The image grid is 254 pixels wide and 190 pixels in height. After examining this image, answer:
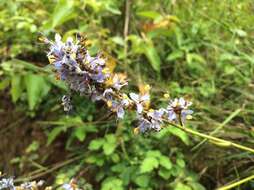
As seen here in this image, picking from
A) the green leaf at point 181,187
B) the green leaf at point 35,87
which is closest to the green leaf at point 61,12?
the green leaf at point 35,87

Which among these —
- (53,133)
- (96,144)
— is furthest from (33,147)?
(96,144)

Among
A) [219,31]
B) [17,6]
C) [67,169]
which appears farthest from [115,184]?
[17,6]

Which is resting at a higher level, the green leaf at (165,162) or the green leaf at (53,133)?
the green leaf at (53,133)

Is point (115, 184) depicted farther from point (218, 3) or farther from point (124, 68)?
point (218, 3)

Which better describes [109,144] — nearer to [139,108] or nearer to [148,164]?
[148,164]

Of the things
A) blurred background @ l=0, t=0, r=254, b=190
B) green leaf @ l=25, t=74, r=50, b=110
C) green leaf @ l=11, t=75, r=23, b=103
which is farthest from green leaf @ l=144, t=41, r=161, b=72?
green leaf @ l=11, t=75, r=23, b=103

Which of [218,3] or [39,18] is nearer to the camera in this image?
[218,3]

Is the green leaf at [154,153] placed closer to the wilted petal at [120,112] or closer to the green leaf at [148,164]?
the green leaf at [148,164]
